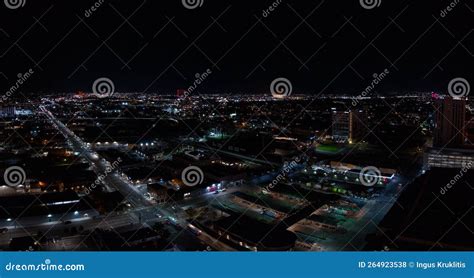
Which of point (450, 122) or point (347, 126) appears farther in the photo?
point (347, 126)

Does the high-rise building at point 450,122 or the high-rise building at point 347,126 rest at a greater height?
the high-rise building at point 347,126

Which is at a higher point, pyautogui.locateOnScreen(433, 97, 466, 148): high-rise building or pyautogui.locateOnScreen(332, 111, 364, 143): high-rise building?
pyautogui.locateOnScreen(332, 111, 364, 143): high-rise building

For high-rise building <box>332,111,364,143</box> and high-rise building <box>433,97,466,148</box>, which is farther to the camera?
high-rise building <box>332,111,364,143</box>

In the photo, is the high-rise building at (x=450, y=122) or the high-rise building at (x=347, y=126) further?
the high-rise building at (x=347, y=126)

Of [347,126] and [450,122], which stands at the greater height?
[347,126]
